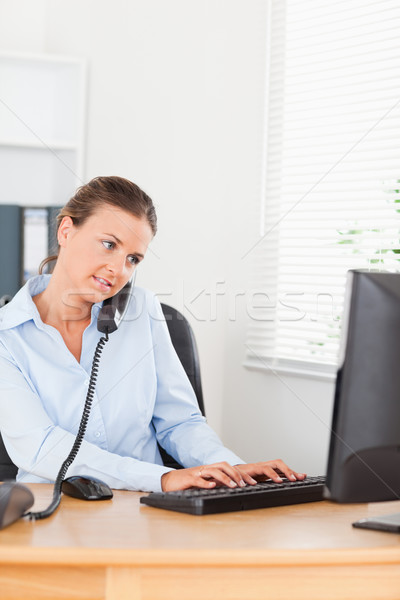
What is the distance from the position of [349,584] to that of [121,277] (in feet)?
3.20

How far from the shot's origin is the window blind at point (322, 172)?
7.20ft

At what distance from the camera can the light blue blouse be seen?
141 cm

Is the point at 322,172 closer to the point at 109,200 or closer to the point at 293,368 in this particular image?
the point at 293,368

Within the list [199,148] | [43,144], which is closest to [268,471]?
[199,148]

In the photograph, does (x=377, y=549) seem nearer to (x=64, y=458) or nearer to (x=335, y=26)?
(x=64, y=458)

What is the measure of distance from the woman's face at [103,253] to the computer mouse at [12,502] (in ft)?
2.42

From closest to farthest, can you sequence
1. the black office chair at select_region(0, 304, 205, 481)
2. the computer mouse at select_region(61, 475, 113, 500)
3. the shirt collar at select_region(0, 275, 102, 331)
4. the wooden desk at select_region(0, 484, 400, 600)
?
the wooden desk at select_region(0, 484, 400, 600), the computer mouse at select_region(61, 475, 113, 500), the shirt collar at select_region(0, 275, 102, 331), the black office chair at select_region(0, 304, 205, 481)

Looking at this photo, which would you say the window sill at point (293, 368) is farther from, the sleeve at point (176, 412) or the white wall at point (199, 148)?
the sleeve at point (176, 412)

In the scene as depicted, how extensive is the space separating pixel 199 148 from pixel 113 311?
124 centimetres

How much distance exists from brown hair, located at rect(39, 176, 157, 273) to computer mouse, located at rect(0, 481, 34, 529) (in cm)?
86

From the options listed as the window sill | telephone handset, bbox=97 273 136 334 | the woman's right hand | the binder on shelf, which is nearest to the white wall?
the window sill

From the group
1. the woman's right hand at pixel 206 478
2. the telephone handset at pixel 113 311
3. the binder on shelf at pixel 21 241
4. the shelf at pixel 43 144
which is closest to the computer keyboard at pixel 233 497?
the woman's right hand at pixel 206 478

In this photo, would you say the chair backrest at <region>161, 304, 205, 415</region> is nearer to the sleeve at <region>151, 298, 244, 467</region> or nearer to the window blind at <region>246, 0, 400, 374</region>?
the sleeve at <region>151, 298, 244, 467</region>

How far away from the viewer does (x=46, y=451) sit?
4.60ft
